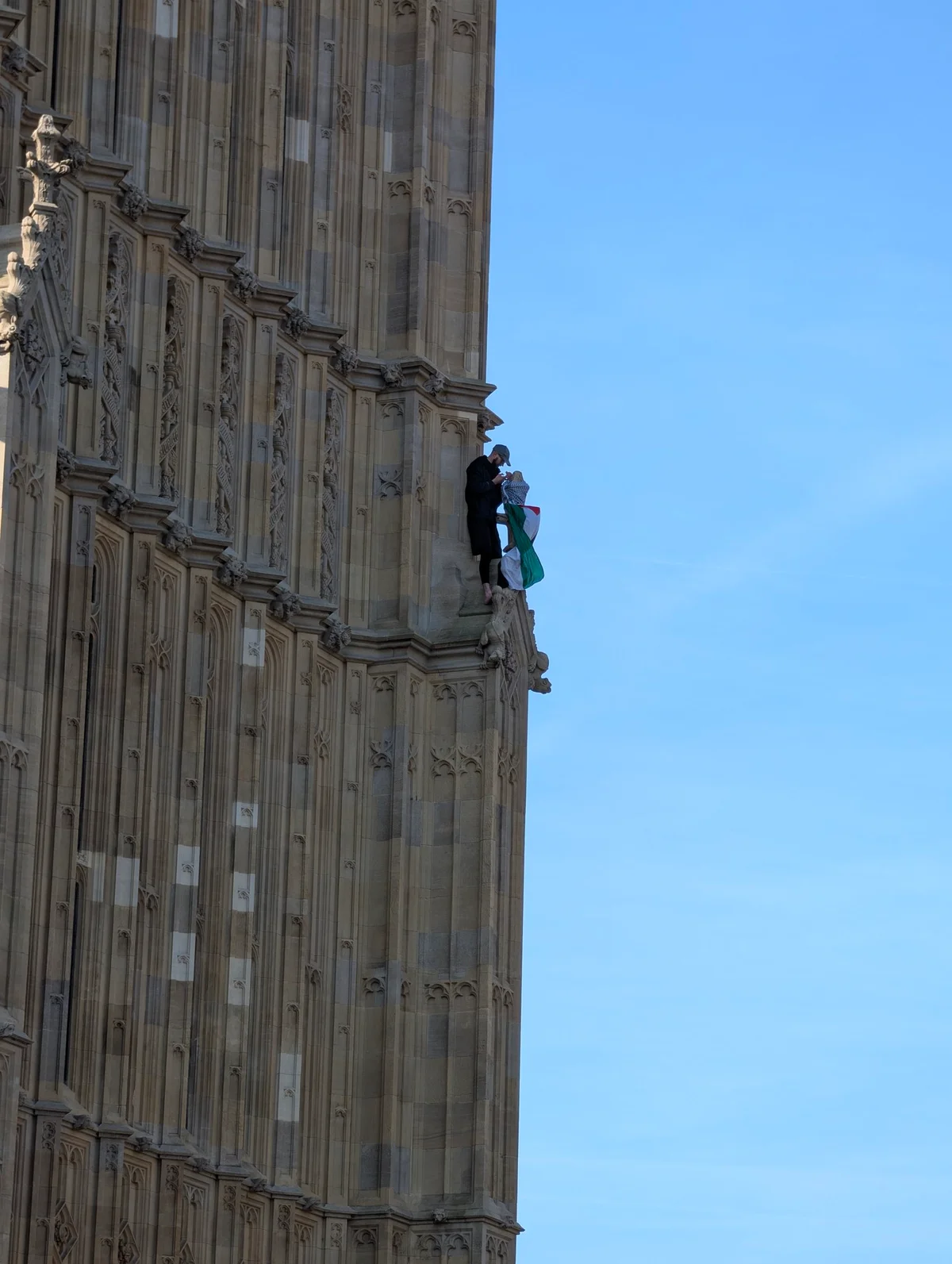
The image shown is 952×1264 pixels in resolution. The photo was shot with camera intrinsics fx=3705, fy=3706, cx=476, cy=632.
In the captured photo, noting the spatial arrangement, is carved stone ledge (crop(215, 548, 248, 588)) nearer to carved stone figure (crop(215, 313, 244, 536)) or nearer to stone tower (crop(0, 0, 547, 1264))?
stone tower (crop(0, 0, 547, 1264))

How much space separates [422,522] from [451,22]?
6239mm

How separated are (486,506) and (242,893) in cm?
594

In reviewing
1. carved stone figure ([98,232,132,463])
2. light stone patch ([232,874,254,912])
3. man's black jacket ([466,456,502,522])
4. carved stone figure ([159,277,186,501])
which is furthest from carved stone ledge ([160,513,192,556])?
man's black jacket ([466,456,502,522])

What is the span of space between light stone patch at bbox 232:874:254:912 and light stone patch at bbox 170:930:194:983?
4.58 feet

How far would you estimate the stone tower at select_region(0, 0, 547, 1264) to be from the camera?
3316 cm

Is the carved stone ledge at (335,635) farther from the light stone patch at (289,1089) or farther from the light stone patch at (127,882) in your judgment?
the light stone patch at (127,882)

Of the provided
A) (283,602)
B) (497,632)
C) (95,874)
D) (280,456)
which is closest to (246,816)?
(283,602)

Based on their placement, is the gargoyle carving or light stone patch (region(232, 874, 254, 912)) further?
light stone patch (region(232, 874, 254, 912))

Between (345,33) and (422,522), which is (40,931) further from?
(345,33)

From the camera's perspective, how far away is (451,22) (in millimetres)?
42031

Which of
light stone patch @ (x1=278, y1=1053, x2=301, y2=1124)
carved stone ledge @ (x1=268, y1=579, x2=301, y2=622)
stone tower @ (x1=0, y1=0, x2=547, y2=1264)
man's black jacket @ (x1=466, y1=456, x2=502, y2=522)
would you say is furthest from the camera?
man's black jacket @ (x1=466, y1=456, x2=502, y2=522)

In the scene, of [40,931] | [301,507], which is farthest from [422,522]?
[40,931]

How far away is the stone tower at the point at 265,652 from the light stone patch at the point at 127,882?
0.11ft

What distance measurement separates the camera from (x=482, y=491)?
131ft
